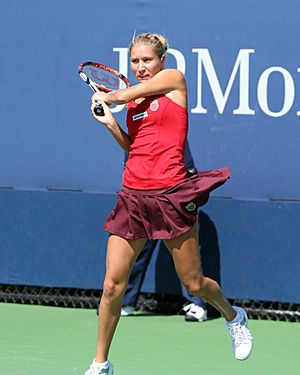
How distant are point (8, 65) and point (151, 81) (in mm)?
2978

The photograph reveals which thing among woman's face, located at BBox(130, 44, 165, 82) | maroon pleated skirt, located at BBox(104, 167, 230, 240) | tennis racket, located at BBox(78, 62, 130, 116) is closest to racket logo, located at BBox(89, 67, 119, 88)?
tennis racket, located at BBox(78, 62, 130, 116)

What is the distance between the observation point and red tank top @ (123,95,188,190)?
18.6ft

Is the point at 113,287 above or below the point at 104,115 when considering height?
below

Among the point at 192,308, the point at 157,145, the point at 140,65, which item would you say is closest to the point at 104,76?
the point at 140,65

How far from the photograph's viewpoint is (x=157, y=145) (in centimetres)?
566

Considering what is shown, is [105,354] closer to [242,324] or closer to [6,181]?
[242,324]

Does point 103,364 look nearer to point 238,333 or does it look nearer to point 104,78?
point 238,333

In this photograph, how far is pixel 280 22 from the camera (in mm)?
7723

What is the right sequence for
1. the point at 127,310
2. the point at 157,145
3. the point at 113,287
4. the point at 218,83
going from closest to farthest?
the point at 113,287 → the point at 157,145 → the point at 218,83 → the point at 127,310

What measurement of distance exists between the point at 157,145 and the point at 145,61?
0.42m

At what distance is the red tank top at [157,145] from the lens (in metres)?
5.66

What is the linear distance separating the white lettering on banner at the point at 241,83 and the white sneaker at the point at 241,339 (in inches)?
87.4

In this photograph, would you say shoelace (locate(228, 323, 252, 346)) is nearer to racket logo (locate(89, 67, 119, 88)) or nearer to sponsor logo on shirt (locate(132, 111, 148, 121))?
sponsor logo on shirt (locate(132, 111, 148, 121))

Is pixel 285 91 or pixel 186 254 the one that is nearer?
pixel 186 254
